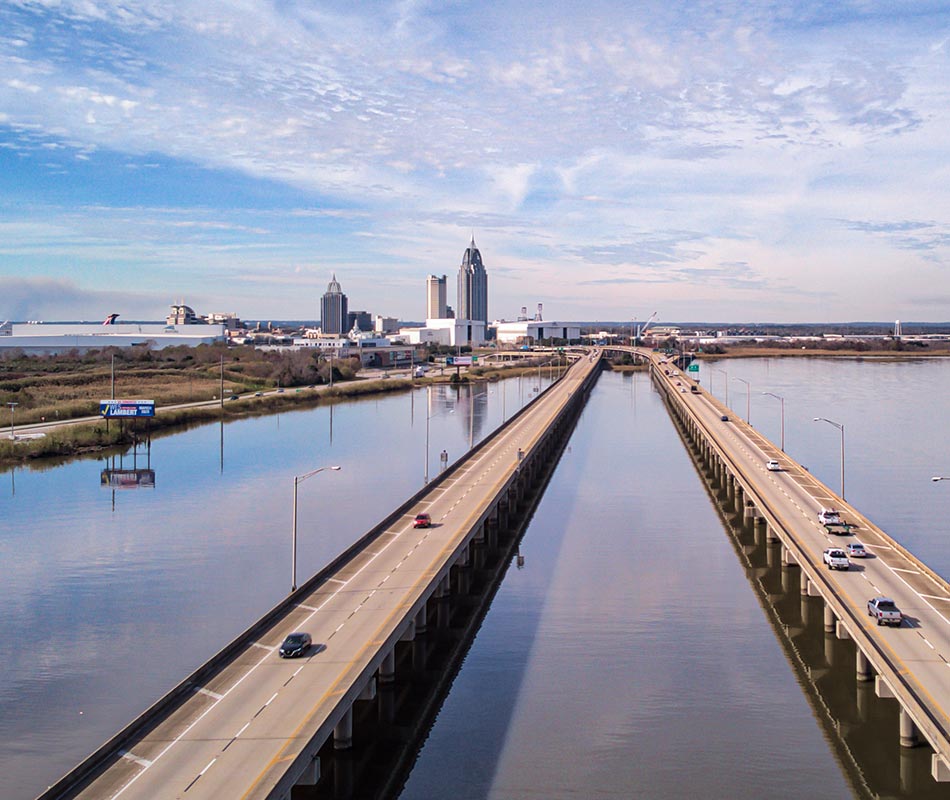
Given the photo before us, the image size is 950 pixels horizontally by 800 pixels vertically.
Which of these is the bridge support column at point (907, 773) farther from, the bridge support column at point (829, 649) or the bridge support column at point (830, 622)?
the bridge support column at point (830, 622)

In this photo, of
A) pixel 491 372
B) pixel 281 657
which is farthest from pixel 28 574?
pixel 491 372

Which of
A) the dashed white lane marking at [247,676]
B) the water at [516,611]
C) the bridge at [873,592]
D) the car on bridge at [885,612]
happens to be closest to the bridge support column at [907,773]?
the bridge at [873,592]

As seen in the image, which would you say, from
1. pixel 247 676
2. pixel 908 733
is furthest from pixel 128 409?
pixel 908 733

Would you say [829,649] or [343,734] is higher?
[343,734]

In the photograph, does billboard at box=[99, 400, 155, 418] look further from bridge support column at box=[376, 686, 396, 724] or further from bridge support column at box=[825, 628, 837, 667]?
bridge support column at box=[825, 628, 837, 667]

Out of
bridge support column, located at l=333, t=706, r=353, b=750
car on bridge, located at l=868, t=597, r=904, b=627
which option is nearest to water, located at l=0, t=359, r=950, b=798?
bridge support column, located at l=333, t=706, r=353, b=750

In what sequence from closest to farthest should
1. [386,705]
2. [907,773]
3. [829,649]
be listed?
[907,773]
[386,705]
[829,649]

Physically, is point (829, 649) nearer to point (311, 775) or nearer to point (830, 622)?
point (830, 622)
